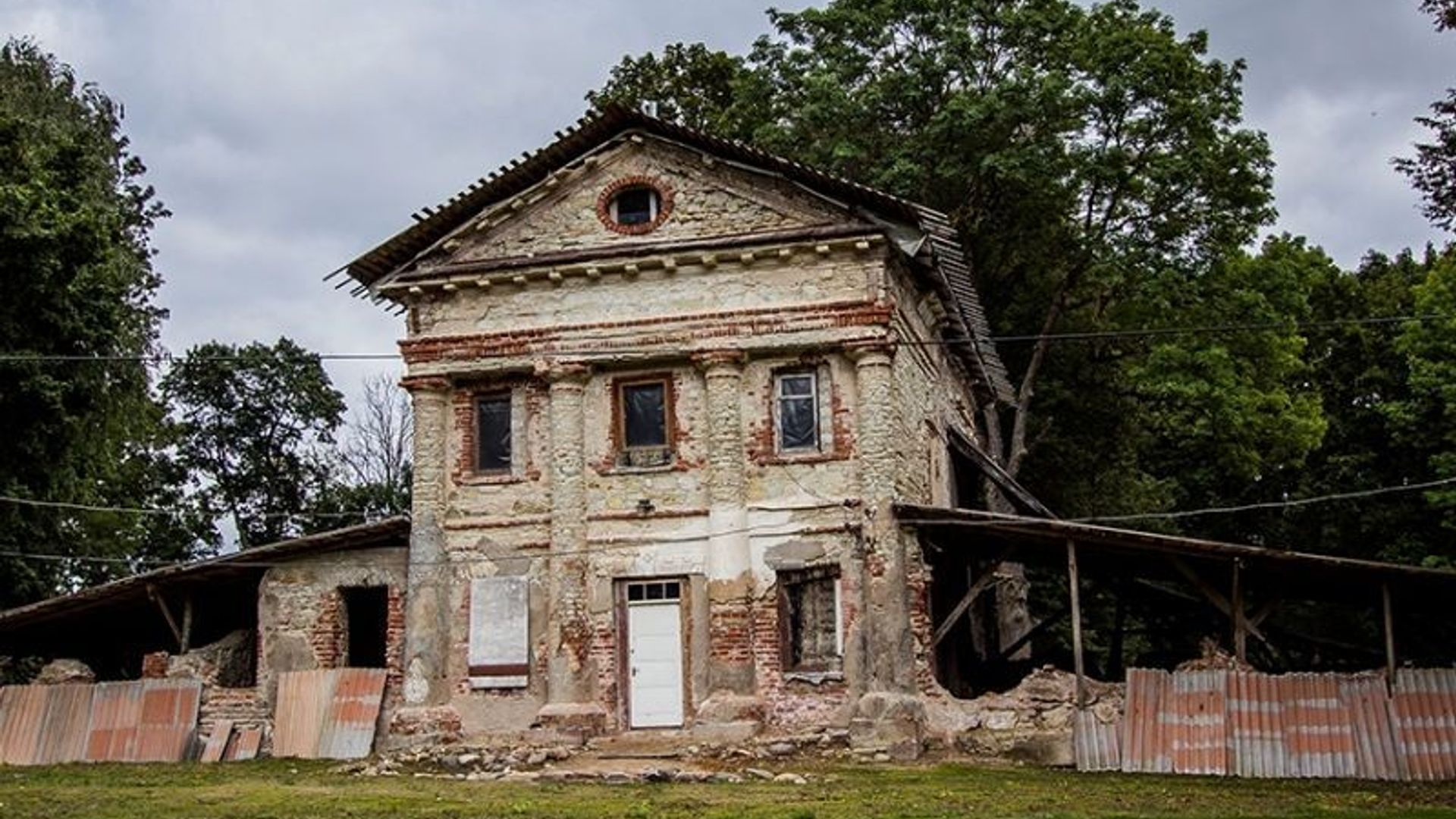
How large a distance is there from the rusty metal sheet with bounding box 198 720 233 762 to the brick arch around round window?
9.83 metres

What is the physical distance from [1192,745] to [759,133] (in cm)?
1818

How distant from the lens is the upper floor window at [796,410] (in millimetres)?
23750

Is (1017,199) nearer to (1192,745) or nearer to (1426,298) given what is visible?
(1426,298)

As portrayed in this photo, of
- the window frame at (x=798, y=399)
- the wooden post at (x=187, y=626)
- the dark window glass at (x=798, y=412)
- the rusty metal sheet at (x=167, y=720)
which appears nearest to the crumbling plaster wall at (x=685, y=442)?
the window frame at (x=798, y=399)

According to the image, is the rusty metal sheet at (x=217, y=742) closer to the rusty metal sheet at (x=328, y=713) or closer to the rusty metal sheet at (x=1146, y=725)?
the rusty metal sheet at (x=328, y=713)

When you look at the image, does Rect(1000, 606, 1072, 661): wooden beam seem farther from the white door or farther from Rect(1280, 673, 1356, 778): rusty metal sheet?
the white door

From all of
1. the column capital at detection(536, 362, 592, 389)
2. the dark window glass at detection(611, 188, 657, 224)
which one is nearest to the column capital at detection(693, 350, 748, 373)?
the column capital at detection(536, 362, 592, 389)

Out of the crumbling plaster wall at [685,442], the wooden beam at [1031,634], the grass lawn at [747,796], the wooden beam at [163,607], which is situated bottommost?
the grass lawn at [747,796]

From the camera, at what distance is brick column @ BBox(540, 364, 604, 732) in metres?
23.4

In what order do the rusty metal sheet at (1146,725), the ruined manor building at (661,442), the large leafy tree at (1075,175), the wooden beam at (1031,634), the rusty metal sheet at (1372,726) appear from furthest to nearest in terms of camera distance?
the large leafy tree at (1075,175) → the wooden beam at (1031,634) → the ruined manor building at (661,442) → the rusty metal sheet at (1146,725) → the rusty metal sheet at (1372,726)

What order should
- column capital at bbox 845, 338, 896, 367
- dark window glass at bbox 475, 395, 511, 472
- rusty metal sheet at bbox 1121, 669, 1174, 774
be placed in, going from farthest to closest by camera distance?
dark window glass at bbox 475, 395, 511, 472, column capital at bbox 845, 338, 896, 367, rusty metal sheet at bbox 1121, 669, 1174, 774

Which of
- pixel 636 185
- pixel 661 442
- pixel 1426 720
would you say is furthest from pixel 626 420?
pixel 1426 720

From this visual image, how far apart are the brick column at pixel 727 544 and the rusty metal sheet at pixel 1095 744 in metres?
4.63

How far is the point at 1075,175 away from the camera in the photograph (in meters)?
32.6
